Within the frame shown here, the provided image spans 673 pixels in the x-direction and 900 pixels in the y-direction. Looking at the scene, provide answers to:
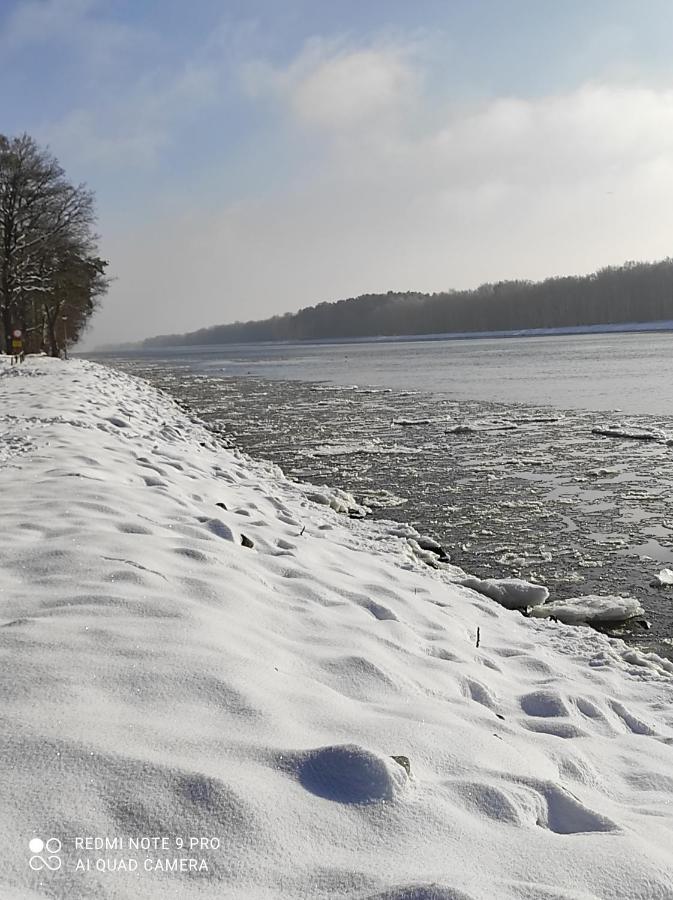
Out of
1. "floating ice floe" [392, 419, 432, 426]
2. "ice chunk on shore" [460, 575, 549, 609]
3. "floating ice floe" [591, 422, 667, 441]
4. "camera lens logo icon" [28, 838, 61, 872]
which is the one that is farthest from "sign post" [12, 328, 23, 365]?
"camera lens logo icon" [28, 838, 61, 872]

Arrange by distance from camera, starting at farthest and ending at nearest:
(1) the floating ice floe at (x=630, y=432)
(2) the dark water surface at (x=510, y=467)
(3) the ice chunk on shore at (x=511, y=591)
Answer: (1) the floating ice floe at (x=630, y=432), (2) the dark water surface at (x=510, y=467), (3) the ice chunk on shore at (x=511, y=591)

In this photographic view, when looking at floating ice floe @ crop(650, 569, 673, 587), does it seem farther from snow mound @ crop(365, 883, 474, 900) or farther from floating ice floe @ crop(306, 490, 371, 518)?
snow mound @ crop(365, 883, 474, 900)

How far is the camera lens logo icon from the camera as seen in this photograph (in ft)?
4.85

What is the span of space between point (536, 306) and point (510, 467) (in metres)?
131

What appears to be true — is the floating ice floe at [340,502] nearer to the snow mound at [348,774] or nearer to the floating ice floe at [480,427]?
the snow mound at [348,774]

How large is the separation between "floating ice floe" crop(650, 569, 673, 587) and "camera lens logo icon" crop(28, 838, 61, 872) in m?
4.71

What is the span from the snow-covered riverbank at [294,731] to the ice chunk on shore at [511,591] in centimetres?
30

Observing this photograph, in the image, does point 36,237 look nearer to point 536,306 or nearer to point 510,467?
point 510,467

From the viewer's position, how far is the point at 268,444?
1246 centimetres

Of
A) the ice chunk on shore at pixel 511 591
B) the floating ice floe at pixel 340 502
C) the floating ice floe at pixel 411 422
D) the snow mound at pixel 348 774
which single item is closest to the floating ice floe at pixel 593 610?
the ice chunk on shore at pixel 511 591

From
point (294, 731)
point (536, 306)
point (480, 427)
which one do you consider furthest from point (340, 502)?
point (536, 306)

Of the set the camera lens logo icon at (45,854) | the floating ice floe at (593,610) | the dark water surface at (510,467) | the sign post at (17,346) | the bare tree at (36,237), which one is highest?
the bare tree at (36,237)

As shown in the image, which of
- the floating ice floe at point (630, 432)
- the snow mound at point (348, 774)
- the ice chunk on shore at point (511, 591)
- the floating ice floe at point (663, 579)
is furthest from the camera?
the floating ice floe at point (630, 432)

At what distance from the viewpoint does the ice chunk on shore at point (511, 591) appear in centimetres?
488
